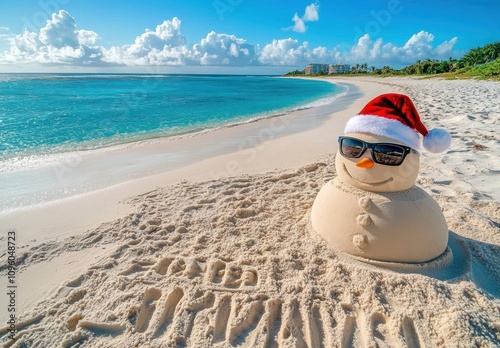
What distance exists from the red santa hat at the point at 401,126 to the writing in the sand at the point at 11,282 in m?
3.37

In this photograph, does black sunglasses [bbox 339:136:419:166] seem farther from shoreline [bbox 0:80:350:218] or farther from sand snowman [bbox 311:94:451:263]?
shoreline [bbox 0:80:350:218]

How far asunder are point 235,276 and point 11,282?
2.25 m

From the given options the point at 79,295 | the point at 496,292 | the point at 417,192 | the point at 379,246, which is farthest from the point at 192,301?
the point at 496,292

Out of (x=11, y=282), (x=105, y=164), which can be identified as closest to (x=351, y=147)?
(x=11, y=282)

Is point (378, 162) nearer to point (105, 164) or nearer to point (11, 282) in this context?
point (11, 282)

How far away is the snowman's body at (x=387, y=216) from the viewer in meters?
2.50

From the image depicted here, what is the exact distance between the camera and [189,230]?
11.7 feet

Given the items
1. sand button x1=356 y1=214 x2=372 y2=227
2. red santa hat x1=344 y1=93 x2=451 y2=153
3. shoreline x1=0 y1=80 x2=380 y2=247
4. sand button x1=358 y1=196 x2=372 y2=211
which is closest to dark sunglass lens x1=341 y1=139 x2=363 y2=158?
red santa hat x1=344 y1=93 x2=451 y2=153

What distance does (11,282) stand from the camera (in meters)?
2.78

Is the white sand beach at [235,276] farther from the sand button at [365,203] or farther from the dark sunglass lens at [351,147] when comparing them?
the dark sunglass lens at [351,147]

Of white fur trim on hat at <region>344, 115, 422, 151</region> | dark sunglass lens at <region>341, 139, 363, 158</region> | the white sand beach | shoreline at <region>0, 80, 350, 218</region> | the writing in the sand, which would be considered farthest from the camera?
shoreline at <region>0, 80, 350, 218</region>

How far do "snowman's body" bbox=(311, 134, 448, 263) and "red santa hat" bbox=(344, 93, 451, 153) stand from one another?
8 centimetres

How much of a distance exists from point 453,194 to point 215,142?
20.2 feet

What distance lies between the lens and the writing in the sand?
229cm
